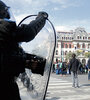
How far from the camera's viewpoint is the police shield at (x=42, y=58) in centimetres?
135

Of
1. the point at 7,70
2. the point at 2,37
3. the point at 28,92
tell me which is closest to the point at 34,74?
the point at 28,92

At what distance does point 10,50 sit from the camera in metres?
1.10

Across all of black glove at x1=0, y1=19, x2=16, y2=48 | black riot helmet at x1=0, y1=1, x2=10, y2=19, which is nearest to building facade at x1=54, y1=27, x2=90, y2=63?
black riot helmet at x1=0, y1=1, x2=10, y2=19

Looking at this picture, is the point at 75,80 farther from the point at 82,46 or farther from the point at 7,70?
the point at 82,46

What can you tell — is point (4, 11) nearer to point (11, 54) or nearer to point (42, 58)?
point (11, 54)

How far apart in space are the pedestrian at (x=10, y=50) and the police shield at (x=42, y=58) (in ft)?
0.49

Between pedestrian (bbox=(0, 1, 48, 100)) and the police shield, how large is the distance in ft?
0.49

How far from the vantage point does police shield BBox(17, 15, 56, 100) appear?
4.42ft

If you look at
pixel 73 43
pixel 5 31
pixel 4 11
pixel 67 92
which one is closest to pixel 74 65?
pixel 67 92

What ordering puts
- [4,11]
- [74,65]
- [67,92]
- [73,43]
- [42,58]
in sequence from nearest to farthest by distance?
[4,11] < [42,58] < [67,92] < [74,65] < [73,43]

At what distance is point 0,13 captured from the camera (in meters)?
1.17

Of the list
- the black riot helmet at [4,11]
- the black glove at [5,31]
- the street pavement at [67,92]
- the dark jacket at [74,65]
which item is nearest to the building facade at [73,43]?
the dark jacket at [74,65]

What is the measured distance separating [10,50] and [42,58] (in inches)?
11.5

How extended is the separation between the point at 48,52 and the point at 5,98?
0.43 m
